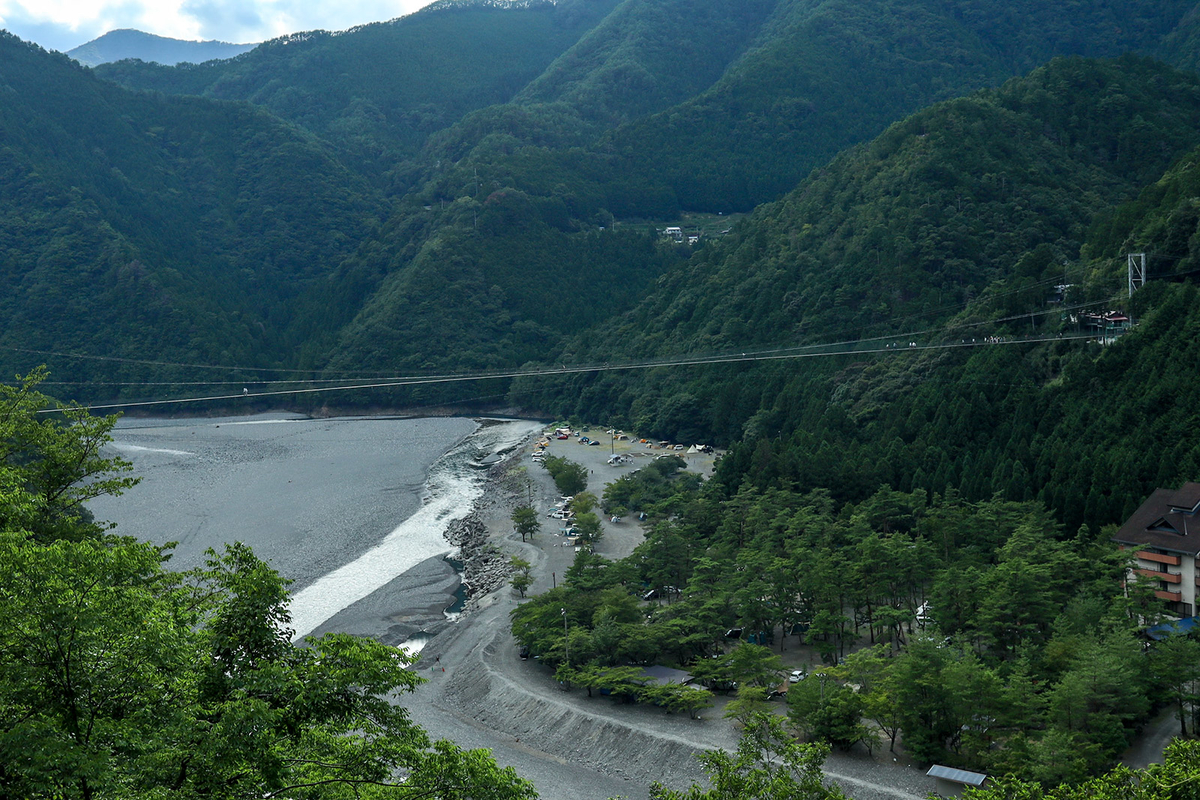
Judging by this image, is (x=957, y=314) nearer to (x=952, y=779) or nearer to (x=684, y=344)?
(x=684, y=344)

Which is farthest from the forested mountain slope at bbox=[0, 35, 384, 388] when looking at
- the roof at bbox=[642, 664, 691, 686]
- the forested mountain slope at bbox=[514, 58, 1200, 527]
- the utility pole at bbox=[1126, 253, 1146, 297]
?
the utility pole at bbox=[1126, 253, 1146, 297]

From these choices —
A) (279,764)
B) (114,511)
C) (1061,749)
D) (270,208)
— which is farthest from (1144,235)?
(270,208)

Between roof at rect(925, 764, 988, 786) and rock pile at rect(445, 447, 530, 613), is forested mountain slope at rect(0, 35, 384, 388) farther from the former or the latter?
roof at rect(925, 764, 988, 786)

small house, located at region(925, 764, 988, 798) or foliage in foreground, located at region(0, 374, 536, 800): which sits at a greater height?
foliage in foreground, located at region(0, 374, 536, 800)

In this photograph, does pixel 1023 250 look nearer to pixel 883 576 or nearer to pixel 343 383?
pixel 883 576

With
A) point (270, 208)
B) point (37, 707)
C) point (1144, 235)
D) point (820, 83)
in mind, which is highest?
point (820, 83)

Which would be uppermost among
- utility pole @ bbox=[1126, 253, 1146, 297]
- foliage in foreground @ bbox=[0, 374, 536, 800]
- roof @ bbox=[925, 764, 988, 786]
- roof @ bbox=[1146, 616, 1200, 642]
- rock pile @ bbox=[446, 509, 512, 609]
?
utility pole @ bbox=[1126, 253, 1146, 297]
